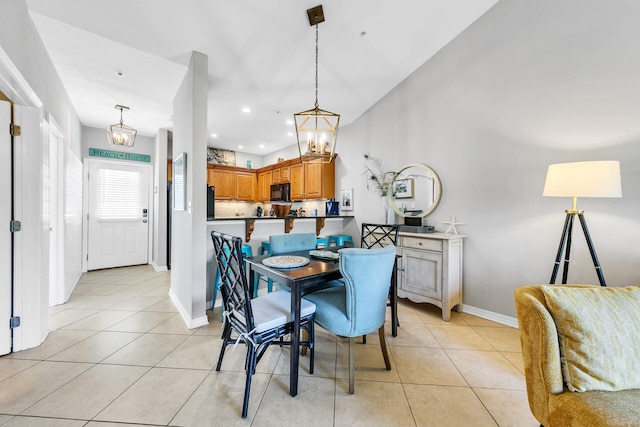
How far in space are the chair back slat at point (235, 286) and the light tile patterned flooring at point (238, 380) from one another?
19.0 inches

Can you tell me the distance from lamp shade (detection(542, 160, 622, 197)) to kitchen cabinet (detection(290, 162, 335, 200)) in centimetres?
332

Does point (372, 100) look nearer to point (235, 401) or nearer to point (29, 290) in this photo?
point (235, 401)

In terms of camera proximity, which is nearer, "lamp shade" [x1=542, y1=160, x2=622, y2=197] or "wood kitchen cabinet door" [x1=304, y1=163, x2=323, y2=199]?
"lamp shade" [x1=542, y1=160, x2=622, y2=197]

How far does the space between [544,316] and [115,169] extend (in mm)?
6398

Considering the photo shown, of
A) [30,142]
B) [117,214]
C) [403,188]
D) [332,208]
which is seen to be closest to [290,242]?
[403,188]

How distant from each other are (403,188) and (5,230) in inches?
162

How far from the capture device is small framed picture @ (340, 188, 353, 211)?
15.0 feet

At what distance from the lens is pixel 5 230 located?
6.48 feet

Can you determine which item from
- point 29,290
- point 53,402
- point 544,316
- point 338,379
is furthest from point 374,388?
point 29,290

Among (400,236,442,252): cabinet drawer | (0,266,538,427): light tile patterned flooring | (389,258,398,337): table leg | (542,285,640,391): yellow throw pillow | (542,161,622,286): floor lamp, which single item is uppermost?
(542,161,622,286): floor lamp

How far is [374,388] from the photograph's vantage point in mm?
1718

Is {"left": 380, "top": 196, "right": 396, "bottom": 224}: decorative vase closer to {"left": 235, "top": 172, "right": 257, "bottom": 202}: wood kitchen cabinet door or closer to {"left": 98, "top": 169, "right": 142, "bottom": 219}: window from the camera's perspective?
{"left": 235, "top": 172, "right": 257, "bottom": 202}: wood kitchen cabinet door

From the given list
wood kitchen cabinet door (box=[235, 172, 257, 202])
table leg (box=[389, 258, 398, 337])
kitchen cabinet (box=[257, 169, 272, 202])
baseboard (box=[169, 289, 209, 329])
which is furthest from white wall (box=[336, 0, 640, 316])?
wood kitchen cabinet door (box=[235, 172, 257, 202])

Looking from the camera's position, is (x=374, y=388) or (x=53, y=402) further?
(x=374, y=388)
